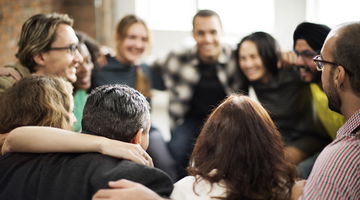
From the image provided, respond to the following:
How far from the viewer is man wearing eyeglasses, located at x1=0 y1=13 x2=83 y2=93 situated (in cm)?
275

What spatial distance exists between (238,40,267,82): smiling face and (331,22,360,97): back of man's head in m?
1.37

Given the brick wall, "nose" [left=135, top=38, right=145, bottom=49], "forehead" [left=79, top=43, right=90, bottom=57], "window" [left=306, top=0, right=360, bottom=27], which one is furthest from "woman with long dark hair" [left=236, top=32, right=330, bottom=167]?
the brick wall

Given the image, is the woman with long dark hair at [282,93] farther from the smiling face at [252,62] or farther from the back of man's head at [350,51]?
the back of man's head at [350,51]

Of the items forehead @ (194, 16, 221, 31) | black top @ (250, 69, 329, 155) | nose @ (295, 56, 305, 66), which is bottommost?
black top @ (250, 69, 329, 155)

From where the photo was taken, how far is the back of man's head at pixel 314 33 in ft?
9.23

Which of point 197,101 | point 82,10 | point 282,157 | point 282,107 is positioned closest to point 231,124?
point 282,157

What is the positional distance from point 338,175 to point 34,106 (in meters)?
1.15

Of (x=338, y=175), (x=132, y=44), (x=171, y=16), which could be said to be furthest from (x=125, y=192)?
(x=171, y=16)

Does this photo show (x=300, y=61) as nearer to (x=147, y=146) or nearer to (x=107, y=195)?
(x=147, y=146)

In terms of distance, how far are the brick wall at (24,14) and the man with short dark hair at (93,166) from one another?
3235mm

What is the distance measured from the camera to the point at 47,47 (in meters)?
2.76

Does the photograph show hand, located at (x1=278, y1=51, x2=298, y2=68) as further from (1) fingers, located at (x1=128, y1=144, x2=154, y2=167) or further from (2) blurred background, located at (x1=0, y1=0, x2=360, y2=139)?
(2) blurred background, located at (x1=0, y1=0, x2=360, y2=139)

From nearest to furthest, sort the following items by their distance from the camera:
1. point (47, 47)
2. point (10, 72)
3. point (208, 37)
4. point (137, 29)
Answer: point (10, 72), point (47, 47), point (208, 37), point (137, 29)

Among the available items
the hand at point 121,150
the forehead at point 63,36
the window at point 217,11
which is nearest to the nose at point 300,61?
the forehead at point 63,36
